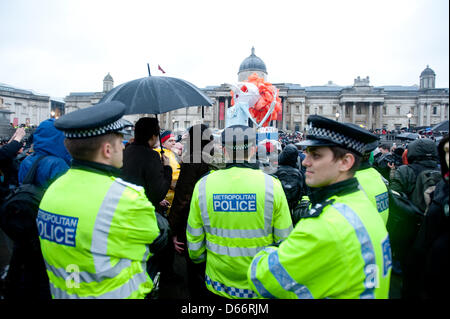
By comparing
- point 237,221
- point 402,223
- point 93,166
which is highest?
point 93,166

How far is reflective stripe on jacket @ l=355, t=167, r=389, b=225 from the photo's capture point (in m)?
2.95

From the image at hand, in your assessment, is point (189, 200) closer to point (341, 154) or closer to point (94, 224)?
point (94, 224)

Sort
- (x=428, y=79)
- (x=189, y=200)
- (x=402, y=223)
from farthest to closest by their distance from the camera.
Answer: (x=428, y=79) → (x=189, y=200) → (x=402, y=223)

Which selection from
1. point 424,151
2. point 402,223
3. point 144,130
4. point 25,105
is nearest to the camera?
point 402,223

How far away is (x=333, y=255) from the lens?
1.38 m

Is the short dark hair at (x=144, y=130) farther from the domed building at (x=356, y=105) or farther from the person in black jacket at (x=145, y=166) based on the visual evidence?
the domed building at (x=356, y=105)

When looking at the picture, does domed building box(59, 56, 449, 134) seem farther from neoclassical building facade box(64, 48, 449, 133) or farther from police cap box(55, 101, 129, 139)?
police cap box(55, 101, 129, 139)

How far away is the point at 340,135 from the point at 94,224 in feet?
5.48

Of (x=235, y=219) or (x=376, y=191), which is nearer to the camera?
(x=235, y=219)

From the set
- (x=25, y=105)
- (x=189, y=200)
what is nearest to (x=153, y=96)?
(x=189, y=200)

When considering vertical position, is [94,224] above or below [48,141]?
below

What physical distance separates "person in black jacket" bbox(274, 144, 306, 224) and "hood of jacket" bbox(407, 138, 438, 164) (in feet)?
6.29

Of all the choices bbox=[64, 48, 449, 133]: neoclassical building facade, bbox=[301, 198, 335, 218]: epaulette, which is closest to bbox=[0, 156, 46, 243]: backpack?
bbox=[301, 198, 335, 218]: epaulette

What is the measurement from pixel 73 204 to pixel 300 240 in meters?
1.40
